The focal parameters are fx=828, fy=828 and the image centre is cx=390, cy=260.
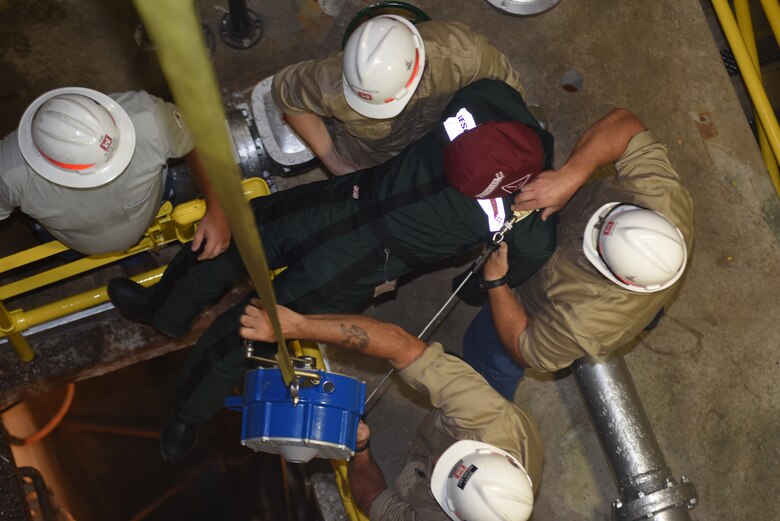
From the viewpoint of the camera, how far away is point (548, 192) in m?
3.52

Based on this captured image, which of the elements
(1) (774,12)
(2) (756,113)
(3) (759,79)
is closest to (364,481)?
(2) (756,113)

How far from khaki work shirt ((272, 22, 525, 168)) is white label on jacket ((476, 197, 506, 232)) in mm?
602

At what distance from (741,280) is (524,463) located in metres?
2.02

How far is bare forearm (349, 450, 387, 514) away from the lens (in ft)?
12.3

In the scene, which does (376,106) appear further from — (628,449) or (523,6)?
(628,449)

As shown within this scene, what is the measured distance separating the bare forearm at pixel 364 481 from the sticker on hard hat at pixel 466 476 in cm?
64

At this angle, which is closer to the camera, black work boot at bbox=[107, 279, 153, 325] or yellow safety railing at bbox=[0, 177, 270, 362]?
yellow safety railing at bbox=[0, 177, 270, 362]

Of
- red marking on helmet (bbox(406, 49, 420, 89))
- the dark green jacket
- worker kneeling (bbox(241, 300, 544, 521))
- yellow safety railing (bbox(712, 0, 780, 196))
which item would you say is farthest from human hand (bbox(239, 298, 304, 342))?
yellow safety railing (bbox(712, 0, 780, 196))

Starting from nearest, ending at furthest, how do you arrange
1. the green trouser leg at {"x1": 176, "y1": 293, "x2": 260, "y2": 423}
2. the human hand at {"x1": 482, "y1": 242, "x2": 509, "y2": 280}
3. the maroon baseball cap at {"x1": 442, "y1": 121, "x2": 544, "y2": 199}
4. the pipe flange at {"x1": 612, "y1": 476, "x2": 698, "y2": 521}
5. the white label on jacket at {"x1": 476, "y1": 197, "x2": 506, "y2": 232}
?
the maroon baseball cap at {"x1": 442, "y1": 121, "x2": 544, "y2": 199} → the white label on jacket at {"x1": 476, "y1": 197, "x2": 506, "y2": 232} → the human hand at {"x1": 482, "y1": 242, "x2": 509, "y2": 280} → the green trouser leg at {"x1": 176, "y1": 293, "x2": 260, "y2": 423} → the pipe flange at {"x1": 612, "y1": 476, "x2": 698, "y2": 521}

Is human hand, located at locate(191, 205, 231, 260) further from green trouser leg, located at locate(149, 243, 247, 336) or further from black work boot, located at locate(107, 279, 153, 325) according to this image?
black work boot, located at locate(107, 279, 153, 325)

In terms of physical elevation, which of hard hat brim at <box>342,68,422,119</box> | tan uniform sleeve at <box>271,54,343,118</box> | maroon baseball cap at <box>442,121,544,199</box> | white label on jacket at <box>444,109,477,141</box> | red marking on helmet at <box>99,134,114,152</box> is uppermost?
red marking on helmet at <box>99,134,114,152</box>

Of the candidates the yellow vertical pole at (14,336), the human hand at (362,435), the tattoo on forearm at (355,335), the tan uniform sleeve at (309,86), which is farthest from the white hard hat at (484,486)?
the yellow vertical pole at (14,336)

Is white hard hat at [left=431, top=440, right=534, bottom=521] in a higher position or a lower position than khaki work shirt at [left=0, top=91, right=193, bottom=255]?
lower

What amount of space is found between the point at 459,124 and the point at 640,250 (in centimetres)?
90
